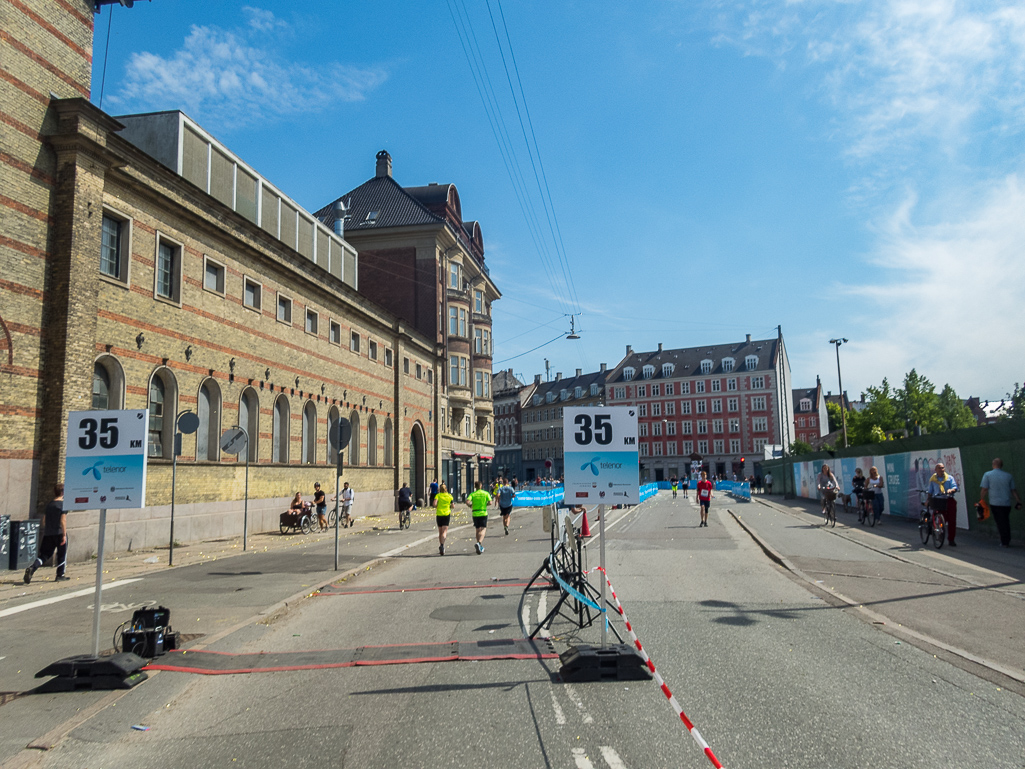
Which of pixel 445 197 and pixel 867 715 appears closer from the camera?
pixel 867 715

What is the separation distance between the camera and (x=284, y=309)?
27328mm

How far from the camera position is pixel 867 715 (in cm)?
527

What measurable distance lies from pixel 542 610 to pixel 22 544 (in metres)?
11.0

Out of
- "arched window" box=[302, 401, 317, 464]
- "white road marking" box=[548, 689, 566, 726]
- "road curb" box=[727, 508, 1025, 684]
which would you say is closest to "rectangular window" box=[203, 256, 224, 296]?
"arched window" box=[302, 401, 317, 464]

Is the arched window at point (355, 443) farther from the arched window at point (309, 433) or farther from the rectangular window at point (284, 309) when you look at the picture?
the rectangular window at point (284, 309)

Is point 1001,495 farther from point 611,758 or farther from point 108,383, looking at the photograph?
point 108,383

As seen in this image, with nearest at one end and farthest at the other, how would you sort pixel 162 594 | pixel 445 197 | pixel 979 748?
1. pixel 979 748
2. pixel 162 594
3. pixel 445 197

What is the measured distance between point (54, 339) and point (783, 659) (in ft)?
51.3

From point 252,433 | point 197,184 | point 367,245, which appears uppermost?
point 367,245

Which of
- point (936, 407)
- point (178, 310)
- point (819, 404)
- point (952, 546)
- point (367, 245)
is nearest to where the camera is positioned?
point (952, 546)

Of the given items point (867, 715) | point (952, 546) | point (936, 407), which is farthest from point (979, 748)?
point (936, 407)

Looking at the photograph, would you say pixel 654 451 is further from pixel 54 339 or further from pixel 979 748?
pixel 979 748

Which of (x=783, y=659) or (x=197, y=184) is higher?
(x=197, y=184)

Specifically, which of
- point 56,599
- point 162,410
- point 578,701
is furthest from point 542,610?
point 162,410
